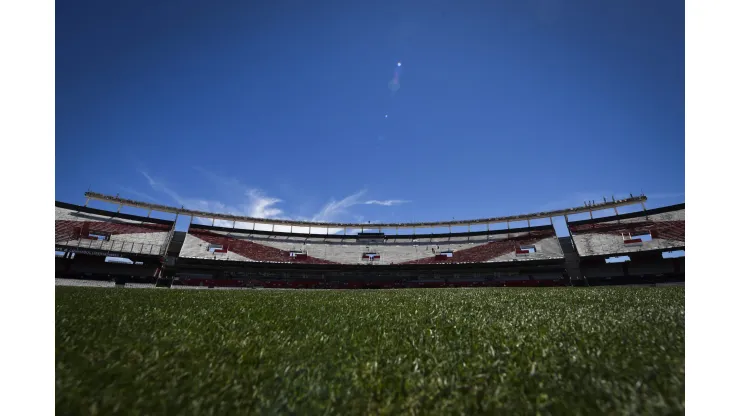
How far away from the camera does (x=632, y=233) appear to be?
139 ft

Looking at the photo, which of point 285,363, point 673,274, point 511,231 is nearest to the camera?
point 285,363

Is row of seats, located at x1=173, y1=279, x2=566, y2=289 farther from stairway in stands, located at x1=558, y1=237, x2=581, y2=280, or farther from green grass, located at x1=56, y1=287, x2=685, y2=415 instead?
green grass, located at x1=56, y1=287, x2=685, y2=415

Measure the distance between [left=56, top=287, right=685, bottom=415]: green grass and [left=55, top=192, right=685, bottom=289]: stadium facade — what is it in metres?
44.2

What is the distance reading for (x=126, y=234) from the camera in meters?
43.0

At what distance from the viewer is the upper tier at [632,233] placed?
39.3 meters

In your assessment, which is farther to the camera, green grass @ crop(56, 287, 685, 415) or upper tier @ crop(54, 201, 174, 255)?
upper tier @ crop(54, 201, 174, 255)

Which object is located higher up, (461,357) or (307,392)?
(461,357)

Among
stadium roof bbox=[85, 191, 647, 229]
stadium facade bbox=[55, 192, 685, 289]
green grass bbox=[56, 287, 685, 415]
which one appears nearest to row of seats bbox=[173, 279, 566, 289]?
stadium facade bbox=[55, 192, 685, 289]

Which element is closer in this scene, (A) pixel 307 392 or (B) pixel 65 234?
(A) pixel 307 392

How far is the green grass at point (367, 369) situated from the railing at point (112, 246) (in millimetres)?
46425

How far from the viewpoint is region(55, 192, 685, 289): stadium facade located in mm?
39344
